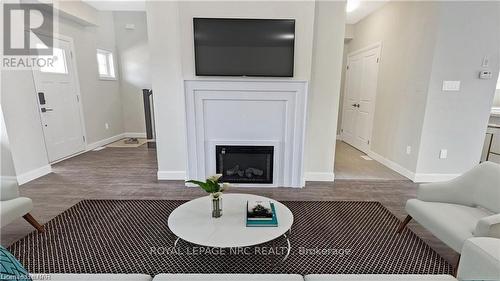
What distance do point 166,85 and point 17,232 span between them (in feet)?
7.21

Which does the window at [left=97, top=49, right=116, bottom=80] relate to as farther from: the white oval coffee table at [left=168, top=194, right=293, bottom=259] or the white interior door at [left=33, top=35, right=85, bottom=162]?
the white oval coffee table at [left=168, top=194, right=293, bottom=259]

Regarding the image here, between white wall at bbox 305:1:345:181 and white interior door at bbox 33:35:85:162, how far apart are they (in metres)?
4.35

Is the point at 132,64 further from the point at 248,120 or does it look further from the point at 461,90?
the point at 461,90

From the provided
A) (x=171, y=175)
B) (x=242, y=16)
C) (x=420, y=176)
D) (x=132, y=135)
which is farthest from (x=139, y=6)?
(x=420, y=176)

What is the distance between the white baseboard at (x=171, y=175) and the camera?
365 cm

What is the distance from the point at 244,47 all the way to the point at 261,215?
6.88 feet

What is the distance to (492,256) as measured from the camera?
43.7 inches

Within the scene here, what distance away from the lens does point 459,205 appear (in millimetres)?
2084

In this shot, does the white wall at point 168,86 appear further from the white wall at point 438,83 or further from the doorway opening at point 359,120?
the white wall at point 438,83

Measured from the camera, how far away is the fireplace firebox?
11.1ft

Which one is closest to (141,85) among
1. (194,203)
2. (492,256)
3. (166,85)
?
(166,85)

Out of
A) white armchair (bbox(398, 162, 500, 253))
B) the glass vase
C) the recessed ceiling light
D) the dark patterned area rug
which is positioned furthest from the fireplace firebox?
the recessed ceiling light

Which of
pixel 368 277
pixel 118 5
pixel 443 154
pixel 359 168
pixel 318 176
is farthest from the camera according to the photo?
pixel 118 5

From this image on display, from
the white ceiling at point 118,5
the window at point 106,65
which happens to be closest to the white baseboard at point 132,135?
the window at point 106,65
